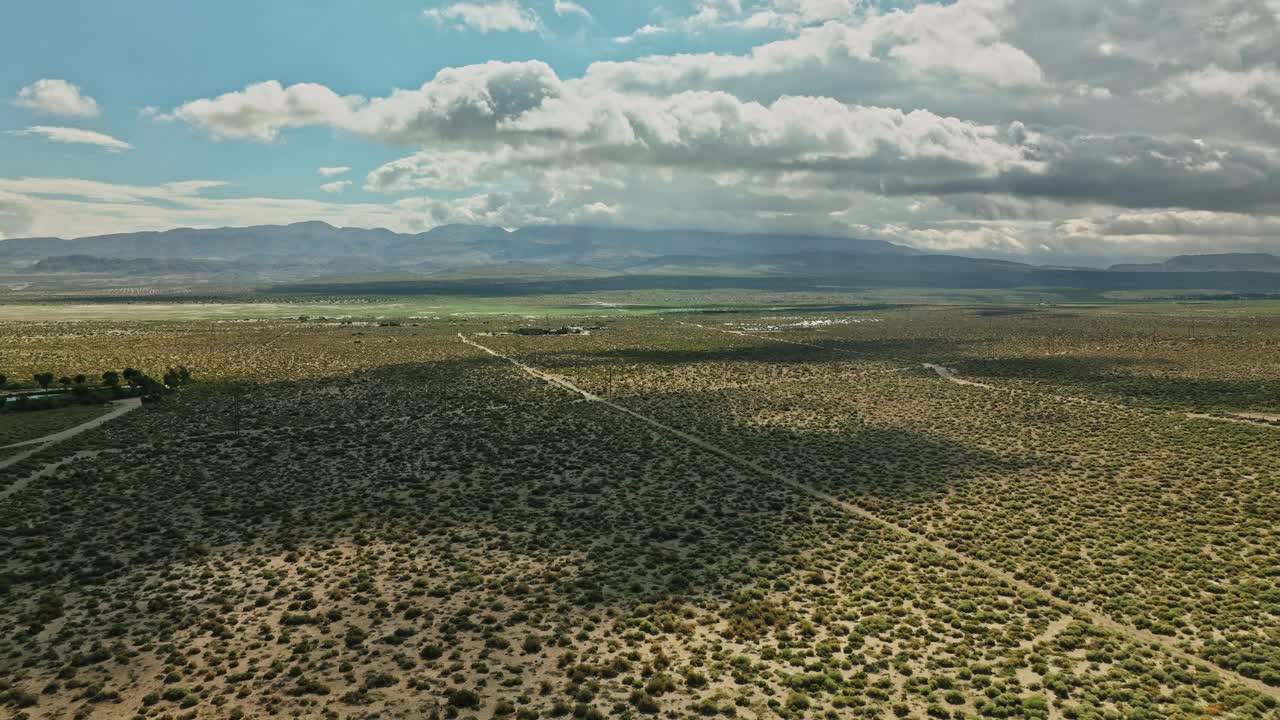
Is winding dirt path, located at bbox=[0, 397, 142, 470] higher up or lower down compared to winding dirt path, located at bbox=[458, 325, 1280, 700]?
higher up

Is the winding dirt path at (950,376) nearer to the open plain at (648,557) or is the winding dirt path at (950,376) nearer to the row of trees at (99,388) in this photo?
the open plain at (648,557)

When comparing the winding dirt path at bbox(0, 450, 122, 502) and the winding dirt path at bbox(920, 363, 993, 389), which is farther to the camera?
the winding dirt path at bbox(920, 363, 993, 389)

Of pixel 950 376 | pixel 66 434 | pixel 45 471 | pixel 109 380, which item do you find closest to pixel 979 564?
pixel 45 471

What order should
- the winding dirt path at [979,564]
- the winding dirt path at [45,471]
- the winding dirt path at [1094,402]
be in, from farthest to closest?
the winding dirt path at [1094,402], the winding dirt path at [45,471], the winding dirt path at [979,564]

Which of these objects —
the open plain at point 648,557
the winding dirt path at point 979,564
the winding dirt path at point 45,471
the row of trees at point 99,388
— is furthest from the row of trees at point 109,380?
the winding dirt path at point 979,564

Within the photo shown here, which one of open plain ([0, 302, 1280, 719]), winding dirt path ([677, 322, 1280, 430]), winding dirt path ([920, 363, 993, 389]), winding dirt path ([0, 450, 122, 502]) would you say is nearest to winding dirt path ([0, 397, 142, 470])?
open plain ([0, 302, 1280, 719])

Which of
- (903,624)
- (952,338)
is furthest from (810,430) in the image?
(952,338)

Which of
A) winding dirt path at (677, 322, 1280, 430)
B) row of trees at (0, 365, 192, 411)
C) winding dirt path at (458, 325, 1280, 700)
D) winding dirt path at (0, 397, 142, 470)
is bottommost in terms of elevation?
winding dirt path at (458, 325, 1280, 700)

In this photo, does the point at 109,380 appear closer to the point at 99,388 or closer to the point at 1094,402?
the point at 99,388

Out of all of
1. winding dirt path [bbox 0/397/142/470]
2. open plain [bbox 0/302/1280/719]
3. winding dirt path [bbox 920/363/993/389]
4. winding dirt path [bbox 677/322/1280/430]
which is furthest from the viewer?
winding dirt path [bbox 920/363/993/389]

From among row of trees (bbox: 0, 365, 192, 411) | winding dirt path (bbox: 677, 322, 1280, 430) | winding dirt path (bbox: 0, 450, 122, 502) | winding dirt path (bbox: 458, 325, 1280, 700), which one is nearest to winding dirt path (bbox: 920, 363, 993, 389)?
winding dirt path (bbox: 677, 322, 1280, 430)

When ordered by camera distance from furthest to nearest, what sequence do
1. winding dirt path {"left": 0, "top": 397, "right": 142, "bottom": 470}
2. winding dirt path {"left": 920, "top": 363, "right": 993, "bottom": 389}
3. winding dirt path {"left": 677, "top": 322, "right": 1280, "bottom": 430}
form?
winding dirt path {"left": 920, "top": 363, "right": 993, "bottom": 389}
winding dirt path {"left": 677, "top": 322, "right": 1280, "bottom": 430}
winding dirt path {"left": 0, "top": 397, "right": 142, "bottom": 470}

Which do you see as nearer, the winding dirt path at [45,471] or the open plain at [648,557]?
the open plain at [648,557]

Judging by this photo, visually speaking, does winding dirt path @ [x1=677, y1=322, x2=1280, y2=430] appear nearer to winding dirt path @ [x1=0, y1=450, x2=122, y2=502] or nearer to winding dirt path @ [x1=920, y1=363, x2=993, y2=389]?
winding dirt path @ [x1=920, y1=363, x2=993, y2=389]
